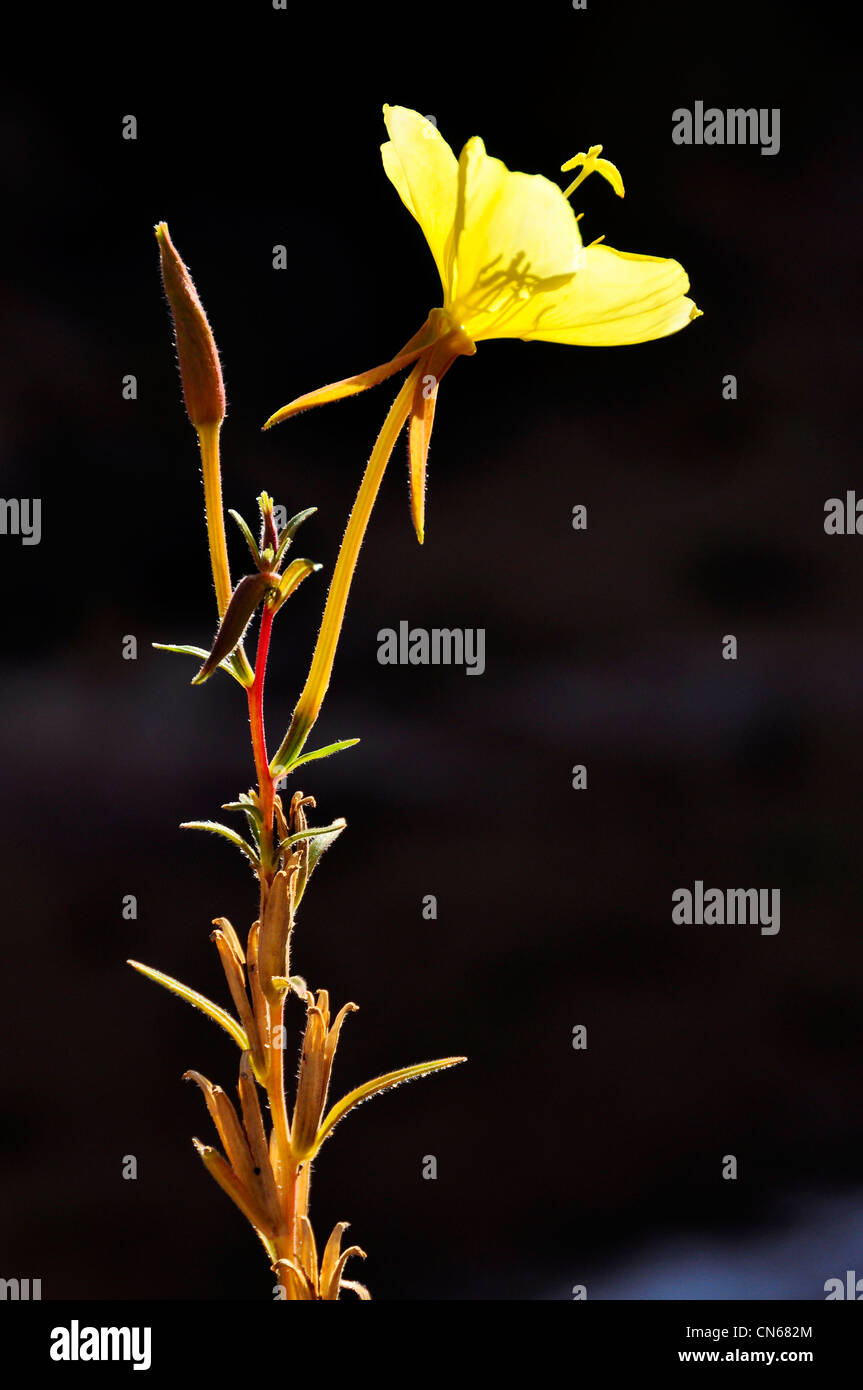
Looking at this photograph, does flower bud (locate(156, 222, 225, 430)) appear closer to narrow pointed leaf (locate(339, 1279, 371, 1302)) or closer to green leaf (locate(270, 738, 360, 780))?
green leaf (locate(270, 738, 360, 780))

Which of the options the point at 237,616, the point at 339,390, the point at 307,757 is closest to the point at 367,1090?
the point at 307,757

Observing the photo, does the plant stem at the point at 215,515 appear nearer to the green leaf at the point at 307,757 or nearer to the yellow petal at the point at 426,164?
the green leaf at the point at 307,757

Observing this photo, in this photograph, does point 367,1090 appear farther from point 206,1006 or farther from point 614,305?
point 614,305

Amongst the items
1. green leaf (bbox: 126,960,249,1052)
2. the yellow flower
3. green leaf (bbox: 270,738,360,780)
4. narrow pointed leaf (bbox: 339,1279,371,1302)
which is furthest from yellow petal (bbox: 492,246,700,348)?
narrow pointed leaf (bbox: 339,1279,371,1302)

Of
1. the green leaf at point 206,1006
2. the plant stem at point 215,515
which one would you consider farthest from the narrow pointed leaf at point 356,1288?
the plant stem at point 215,515

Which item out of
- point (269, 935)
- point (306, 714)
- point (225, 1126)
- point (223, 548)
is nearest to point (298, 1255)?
point (225, 1126)

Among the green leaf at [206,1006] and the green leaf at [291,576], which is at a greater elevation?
the green leaf at [291,576]

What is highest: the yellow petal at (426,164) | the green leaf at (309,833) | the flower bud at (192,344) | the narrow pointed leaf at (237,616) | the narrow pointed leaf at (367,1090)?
the yellow petal at (426,164)
